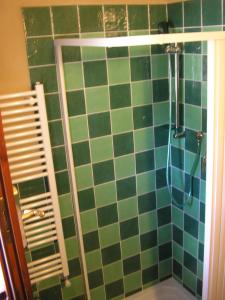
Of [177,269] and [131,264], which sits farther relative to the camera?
[177,269]

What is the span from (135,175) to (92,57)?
839 millimetres

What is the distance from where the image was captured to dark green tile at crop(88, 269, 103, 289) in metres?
2.27

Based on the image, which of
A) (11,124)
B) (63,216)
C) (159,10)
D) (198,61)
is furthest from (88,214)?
(159,10)

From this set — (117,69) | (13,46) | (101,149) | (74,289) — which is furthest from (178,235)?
(13,46)

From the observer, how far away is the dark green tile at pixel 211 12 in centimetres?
175

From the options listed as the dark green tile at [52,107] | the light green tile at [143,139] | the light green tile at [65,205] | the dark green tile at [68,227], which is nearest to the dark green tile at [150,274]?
the dark green tile at [68,227]

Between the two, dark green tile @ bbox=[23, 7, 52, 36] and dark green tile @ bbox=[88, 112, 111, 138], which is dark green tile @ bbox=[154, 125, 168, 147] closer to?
dark green tile @ bbox=[88, 112, 111, 138]

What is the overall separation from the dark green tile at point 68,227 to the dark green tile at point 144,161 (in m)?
0.56

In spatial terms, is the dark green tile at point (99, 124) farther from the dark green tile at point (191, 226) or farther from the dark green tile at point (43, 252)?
the dark green tile at point (191, 226)

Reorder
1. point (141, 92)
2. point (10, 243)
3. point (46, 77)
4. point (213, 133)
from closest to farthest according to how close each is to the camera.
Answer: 1. point (10, 243)
2. point (213, 133)
3. point (46, 77)
4. point (141, 92)

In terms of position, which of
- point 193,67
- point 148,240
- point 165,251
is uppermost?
point 193,67

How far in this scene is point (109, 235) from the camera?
227 cm

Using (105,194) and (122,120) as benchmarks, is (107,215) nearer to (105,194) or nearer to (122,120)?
(105,194)

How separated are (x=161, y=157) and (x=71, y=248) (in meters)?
0.88
